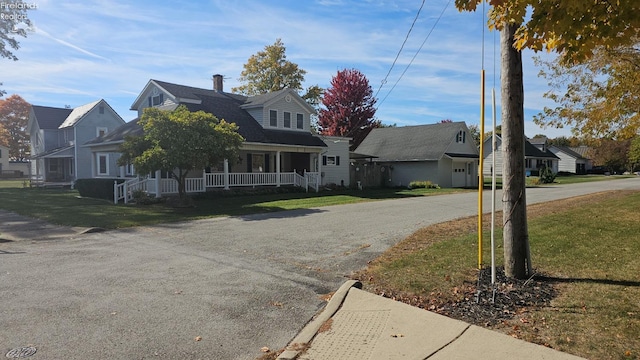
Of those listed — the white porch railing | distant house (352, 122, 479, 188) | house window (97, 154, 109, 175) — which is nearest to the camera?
the white porch railing

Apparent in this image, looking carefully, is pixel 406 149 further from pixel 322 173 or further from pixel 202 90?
pixel 202 90

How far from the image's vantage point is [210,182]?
23391 mm

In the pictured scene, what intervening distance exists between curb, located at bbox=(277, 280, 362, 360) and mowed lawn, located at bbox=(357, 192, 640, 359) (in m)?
0.43

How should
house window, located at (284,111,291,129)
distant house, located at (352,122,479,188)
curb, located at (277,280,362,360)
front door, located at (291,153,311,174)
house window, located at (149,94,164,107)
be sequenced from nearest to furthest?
curb, located at (277,280,362,360) → house window, located at (149,94,164,107) → house window, located at (284,111,291,129) → front door, located at (291,153,311,174) → distant house, located at (352,122,479,188)

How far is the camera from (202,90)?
29.5m

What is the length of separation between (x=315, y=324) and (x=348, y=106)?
48.0 metres

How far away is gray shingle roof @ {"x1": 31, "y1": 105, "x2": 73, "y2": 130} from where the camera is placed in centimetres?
4112

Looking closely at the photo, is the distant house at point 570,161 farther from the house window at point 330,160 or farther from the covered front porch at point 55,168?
the covered front porch at point 55,168

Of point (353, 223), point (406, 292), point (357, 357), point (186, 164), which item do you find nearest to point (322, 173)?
point (186, 164)

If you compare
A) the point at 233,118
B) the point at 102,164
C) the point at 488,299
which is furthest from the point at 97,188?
the point at 488,299

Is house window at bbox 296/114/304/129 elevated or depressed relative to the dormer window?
depressed

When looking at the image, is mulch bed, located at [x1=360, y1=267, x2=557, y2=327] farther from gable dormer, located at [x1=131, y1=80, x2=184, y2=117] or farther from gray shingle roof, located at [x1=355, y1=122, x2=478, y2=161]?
gray shingle roof, located at [x1=355, y1=122, x2=478, y2=161]

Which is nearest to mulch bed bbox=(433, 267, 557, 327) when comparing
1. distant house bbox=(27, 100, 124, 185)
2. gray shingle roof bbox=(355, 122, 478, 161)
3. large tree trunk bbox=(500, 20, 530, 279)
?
large tree trunk bbox=(500, 20, 530, 279)

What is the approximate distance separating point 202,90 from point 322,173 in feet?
33.0
